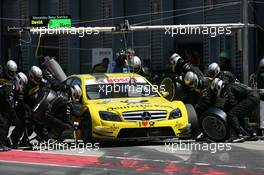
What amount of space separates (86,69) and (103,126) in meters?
21.0

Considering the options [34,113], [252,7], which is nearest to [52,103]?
[34,113]

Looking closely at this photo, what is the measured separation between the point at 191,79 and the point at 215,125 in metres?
1.33

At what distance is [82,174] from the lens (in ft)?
33.3

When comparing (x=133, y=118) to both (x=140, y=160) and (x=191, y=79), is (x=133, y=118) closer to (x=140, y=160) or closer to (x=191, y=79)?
(x=140, y=160)

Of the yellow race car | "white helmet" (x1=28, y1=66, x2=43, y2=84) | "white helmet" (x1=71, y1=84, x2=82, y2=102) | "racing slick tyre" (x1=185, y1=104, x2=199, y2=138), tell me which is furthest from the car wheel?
"white helmet" (x1=28, y1=66, x2=43, y2=84)

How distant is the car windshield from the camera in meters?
14.4

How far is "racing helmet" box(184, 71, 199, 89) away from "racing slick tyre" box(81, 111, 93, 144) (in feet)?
9.23

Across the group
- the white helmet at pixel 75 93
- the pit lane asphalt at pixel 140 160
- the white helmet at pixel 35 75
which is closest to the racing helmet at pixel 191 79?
the pit lane asphalt at pixel 140 160

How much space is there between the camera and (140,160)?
37.9 ft

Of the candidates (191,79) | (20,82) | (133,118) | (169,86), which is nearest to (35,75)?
(20,82)

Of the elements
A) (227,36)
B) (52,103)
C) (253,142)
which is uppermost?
(227,36)

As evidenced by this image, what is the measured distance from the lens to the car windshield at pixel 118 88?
47.3 ft

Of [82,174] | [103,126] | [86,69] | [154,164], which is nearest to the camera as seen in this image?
[82,174]

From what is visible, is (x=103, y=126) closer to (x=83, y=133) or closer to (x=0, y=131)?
(x=83, y=133)
